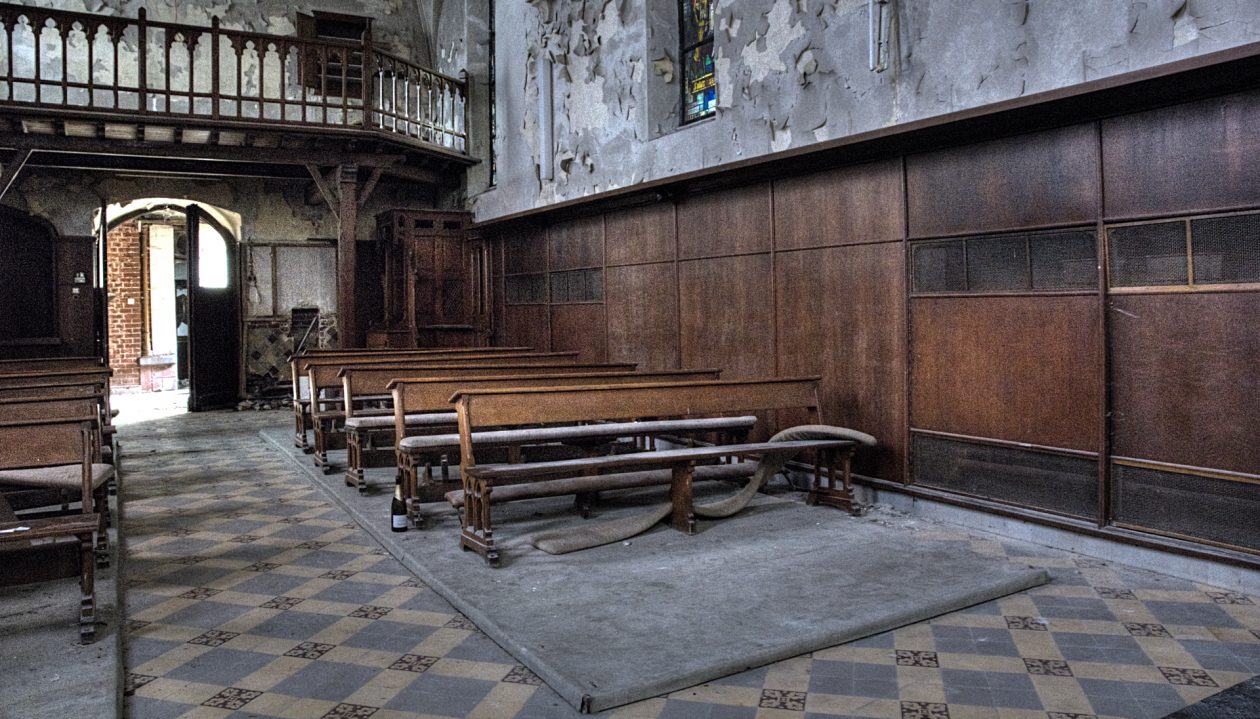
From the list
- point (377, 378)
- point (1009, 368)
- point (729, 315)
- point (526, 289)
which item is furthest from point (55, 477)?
point (526, 289)

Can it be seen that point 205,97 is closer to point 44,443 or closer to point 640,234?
point 640,234

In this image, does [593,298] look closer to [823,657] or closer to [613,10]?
[613,10]

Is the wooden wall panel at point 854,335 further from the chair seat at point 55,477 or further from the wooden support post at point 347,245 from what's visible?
the wooden support post at point 347,245

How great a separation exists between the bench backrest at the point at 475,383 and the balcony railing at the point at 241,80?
5.87m

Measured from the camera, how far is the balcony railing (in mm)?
10984

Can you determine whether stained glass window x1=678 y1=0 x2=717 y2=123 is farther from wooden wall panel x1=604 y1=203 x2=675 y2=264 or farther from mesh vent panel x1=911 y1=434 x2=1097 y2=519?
mesh vent panel x1=911 y1=434 x2=1097 y2=519

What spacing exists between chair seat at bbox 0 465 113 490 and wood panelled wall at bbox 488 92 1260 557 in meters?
5.10

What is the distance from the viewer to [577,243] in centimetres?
1093

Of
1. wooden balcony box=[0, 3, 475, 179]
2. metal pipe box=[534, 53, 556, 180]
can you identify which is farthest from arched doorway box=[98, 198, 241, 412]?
metal pipe box=[534, 53, 556, 180]

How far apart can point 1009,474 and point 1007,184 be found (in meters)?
1.90

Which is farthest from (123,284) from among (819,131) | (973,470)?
(973,470)

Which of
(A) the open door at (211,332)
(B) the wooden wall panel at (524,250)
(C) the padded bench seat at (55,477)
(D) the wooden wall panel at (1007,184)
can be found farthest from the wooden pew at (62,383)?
(A) the open door at (211,332)

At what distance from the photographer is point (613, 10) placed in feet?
33.4

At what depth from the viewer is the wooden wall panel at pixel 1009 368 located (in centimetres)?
538
